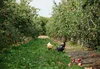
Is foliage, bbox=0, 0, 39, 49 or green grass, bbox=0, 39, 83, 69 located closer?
green grass, bbox=0, 39, 83, 69

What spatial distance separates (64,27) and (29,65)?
19.2 m

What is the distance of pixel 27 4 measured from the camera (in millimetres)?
36562

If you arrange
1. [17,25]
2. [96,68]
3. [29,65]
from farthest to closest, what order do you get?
[17,25] < [29,65] < [96,68]

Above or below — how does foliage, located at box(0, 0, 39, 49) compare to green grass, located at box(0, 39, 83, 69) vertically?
above

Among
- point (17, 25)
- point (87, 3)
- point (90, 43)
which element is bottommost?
point (90, 43)

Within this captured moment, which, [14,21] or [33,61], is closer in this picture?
[33,61]

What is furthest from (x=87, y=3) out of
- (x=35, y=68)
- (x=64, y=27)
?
(x=64, y=27)

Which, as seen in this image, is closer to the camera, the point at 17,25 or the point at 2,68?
the point at 2,68

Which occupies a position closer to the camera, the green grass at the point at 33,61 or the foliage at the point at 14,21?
the green grass at the point at 33,61

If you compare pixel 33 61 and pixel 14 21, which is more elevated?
pixel 14 21

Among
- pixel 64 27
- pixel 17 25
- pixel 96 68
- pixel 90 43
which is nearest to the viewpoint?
pixel 96 68

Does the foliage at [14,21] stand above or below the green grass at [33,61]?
above

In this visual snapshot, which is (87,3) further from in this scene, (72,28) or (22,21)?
(22,21)

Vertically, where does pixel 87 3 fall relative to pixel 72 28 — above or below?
above
